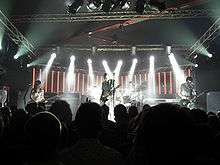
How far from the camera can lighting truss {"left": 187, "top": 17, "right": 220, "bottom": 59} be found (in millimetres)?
13496

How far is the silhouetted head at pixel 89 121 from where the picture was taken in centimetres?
267

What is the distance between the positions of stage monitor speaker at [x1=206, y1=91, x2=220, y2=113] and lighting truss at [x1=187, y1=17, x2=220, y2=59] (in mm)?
2248

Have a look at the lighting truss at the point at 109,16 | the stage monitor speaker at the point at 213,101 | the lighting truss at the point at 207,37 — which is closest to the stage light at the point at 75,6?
the lighting truss at the point at 109,16

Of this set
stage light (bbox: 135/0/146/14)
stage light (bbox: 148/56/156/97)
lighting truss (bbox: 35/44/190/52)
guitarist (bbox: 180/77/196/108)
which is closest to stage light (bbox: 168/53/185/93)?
stage light (bbox: 148/56/156/97)

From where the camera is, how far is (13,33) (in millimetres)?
13844

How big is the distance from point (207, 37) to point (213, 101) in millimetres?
2780

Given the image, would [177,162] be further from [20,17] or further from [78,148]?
[20,17]

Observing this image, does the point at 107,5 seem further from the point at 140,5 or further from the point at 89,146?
the point at 89,146

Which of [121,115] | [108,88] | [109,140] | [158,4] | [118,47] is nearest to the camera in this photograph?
[109,140]

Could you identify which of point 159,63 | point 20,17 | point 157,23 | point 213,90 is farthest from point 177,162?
point 159,63

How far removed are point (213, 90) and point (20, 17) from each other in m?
9.26

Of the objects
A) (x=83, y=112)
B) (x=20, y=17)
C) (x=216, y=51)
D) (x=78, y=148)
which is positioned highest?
(x=20, y=17)

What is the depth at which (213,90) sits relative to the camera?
51.8ft

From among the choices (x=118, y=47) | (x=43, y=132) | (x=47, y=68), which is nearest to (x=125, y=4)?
(x=118, y=47)
